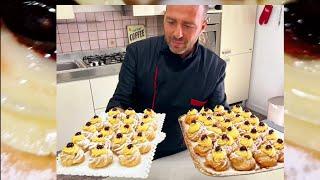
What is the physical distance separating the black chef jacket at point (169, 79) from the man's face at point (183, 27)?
0.04 metres

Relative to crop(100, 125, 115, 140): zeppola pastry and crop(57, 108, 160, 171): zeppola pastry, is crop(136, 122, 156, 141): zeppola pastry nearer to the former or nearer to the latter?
crop(57, 108, 160, 171): zeppola pastry

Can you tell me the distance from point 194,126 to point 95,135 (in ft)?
1.38

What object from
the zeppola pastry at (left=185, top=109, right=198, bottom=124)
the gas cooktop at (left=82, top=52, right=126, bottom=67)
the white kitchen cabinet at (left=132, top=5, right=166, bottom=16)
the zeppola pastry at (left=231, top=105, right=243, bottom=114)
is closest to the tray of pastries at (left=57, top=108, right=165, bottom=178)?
the zeppola pastry at (left=185, top=109, right=198, bottom=124)

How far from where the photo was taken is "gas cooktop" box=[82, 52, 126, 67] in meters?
1.08

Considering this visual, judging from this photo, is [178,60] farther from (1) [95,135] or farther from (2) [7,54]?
(2) [7,54]

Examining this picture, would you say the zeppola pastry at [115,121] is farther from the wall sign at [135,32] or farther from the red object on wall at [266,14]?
the red object on wall at [266,14]

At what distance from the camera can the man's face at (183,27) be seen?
79 cm

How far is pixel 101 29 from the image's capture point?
1273mm

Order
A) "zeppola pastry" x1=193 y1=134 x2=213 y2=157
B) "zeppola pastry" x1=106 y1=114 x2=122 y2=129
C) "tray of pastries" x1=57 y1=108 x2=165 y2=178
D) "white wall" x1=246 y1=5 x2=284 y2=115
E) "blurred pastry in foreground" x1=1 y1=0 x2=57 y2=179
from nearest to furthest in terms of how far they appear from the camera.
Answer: "blurred pastry in foreground" x1=1 y1=0 x2=57 y2=179
"white wall" x1=246 y1=5 x2=284 y2=115
"tray of pastries" x1=57 y1=108 x2=165 y2=178
"zeppola pastry" x1=193 y1=134 x2=213 y2=157
"zeppola pastry" x1=106 y1=114 x2=122 y2=129

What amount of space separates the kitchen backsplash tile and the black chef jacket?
0.08 metres

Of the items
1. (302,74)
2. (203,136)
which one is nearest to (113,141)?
(203,136)

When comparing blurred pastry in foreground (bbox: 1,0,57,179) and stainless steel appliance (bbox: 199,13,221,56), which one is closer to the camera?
blurred pastry in foreground (bbox: 1,0,57,179)

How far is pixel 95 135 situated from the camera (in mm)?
1073

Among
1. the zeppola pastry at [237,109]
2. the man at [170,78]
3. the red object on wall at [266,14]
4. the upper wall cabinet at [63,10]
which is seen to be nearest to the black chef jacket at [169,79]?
the man at [170,78]
